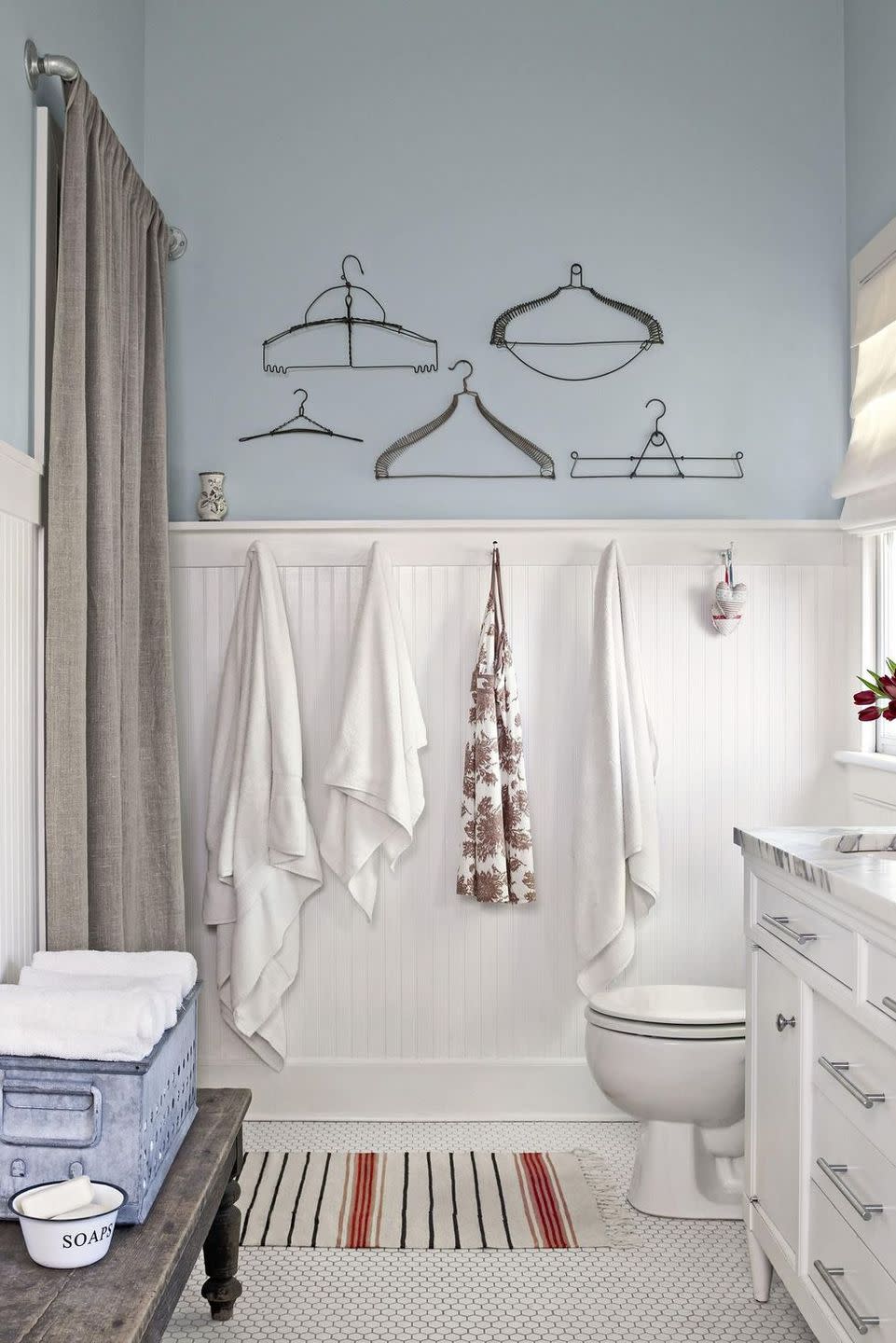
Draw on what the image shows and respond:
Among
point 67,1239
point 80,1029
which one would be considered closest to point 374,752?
point 80,1029

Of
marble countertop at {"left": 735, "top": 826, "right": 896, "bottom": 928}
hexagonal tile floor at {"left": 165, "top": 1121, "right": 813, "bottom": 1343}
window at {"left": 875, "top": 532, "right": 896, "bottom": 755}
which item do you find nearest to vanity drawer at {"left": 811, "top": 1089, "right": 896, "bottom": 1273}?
marble countertop at {"left": 735, "top": 826, "right": 896, "bottom": 928}

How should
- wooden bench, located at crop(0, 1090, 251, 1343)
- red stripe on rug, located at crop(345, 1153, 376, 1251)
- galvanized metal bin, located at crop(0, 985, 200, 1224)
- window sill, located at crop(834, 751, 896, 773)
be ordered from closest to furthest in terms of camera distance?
wooden bench, located at crop(0, 1090, 251, 1343), galvanized metal bin, located at crop(0, 985, 200, 1224), red stripe on rug, located at crop(345, 1153, 376, 1251), window sill, located at crop(834, 751, 896, 773)

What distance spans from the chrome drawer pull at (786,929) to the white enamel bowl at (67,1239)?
1142mm

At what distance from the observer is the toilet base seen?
2.44 meters

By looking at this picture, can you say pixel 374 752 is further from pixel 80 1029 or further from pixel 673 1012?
pixel 80 1029

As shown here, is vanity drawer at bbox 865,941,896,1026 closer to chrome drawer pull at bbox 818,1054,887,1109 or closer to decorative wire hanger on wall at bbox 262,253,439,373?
chrome drawer pull at bbox 818,1054,887,1109

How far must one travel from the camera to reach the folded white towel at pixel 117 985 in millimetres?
1682

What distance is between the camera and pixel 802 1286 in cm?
185

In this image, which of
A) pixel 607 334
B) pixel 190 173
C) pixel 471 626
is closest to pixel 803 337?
pixel 607 334

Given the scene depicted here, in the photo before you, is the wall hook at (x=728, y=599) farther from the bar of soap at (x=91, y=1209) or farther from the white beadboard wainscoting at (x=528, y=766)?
the bar of soap at (x=91, y=1209)

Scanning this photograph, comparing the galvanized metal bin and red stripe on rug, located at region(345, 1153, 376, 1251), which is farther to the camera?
red stripe on rug, located at region(345, 1153, 376, 1251)

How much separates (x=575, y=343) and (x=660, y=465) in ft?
1.34

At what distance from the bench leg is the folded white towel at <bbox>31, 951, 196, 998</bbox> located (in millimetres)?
339

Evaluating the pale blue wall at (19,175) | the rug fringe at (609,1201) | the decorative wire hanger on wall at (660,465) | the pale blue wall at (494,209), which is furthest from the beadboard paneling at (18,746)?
the decorative wire hanger on wall at (660,465)
